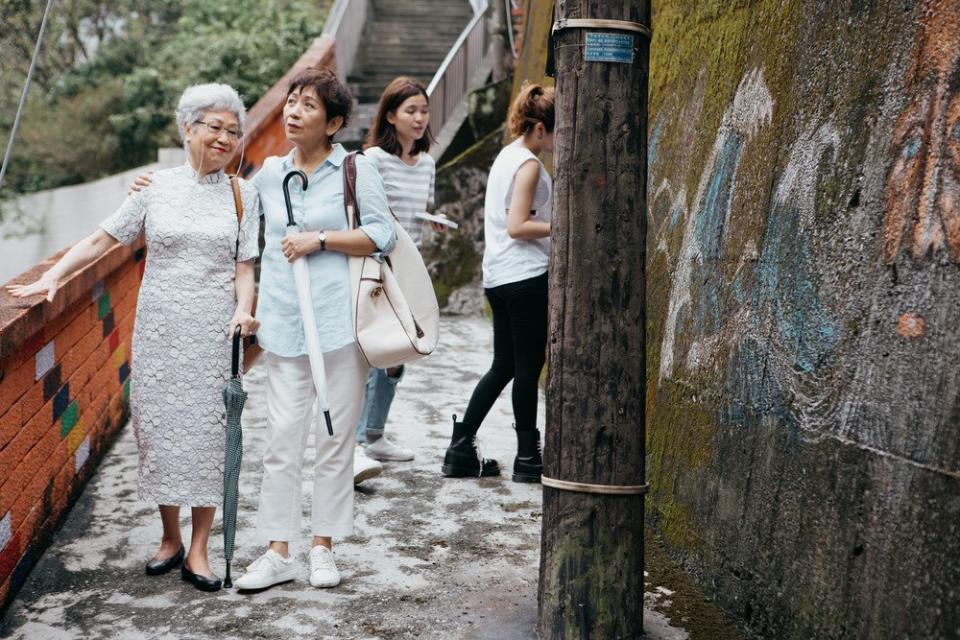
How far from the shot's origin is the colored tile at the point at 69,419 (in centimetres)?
460

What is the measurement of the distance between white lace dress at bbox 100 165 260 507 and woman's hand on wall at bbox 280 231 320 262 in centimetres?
29

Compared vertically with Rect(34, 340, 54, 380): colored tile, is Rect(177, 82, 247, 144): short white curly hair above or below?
above

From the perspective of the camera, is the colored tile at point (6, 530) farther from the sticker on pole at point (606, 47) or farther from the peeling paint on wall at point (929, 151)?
the peeling paint on wall at point (929, 151)

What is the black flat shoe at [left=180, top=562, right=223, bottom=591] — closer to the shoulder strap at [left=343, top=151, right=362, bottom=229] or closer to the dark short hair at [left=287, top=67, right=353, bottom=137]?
the shoulder strap at [left=343, top=151, right=362, bottom=229]

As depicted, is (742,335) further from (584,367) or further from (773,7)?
(773,7)

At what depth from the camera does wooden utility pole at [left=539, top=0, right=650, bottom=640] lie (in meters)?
3.09

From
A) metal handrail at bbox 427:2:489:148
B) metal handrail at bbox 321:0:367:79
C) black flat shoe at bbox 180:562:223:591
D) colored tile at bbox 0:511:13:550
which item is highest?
metal handrail at bbox 321:0:367:79

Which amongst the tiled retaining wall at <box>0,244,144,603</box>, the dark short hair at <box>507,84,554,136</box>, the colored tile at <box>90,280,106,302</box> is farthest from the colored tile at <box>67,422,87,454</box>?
the dark short hair at <box>507,84,554,136</box>

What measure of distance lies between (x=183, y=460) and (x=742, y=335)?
2024mm

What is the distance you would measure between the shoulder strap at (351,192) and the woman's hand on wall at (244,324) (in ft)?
1.61

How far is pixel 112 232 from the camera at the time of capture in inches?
149

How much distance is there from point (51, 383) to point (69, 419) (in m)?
0.39

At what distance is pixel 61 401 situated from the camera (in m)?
4.57

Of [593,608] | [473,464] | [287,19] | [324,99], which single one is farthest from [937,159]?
[287,19]
